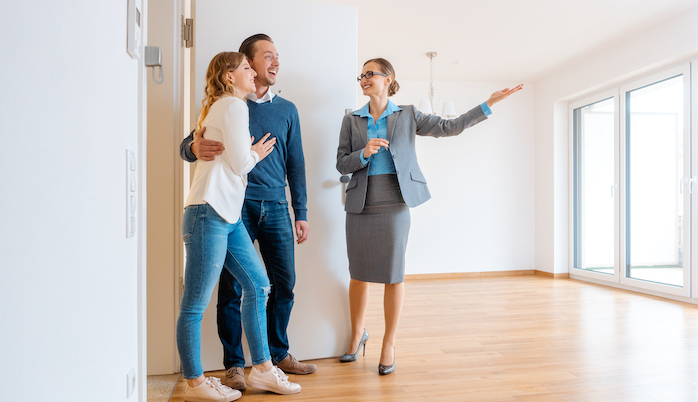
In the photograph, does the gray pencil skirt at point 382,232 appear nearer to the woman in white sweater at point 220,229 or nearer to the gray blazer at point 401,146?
the gray blazer at point 401,146

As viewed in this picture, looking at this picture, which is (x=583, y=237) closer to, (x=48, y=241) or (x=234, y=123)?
(x=234, y=123)

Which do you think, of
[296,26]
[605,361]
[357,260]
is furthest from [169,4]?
[605,361]

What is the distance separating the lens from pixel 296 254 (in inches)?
88.0

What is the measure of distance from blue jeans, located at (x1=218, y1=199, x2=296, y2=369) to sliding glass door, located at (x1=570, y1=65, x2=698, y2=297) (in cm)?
363

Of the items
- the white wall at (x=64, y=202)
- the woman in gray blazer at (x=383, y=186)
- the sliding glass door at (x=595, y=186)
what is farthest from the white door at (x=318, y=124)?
the sliding glass door at (x=595, y=186)

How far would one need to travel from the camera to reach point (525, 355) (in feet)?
7.59

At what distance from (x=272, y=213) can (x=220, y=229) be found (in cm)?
40

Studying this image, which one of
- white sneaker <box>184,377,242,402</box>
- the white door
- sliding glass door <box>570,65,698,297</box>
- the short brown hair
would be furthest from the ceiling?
white sneaker <box>184,377,242,402</box>

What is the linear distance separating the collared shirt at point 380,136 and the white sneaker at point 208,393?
110cm

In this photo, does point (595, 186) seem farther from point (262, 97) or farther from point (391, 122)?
point (262, 97)

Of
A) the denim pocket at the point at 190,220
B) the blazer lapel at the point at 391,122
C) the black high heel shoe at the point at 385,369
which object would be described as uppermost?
the blazer lapel at the point at 391,122

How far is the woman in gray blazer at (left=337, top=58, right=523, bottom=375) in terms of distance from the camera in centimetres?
209

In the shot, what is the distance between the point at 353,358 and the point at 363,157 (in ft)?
3.25

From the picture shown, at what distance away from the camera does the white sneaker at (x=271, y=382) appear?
5.85ft
